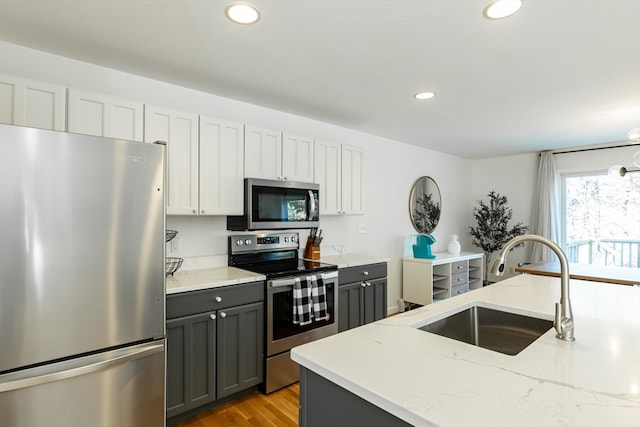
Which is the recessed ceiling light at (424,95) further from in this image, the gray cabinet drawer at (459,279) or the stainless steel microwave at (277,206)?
the gray cabinet drawer at (459,279)

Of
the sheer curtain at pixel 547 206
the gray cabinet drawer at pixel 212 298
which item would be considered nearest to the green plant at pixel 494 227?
the sheer curtain at pixel 547 206

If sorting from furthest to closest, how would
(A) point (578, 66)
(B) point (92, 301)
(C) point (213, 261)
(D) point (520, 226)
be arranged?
(D) point (520, 226) < (C) point (213, 261) < (A) point (578, 66) < (B) point (92, 301)

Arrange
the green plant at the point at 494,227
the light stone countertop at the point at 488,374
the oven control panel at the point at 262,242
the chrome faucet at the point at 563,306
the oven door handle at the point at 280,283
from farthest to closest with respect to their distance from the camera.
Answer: the green plant at the point at 494,227 < the oven control panel at the point at 262,242 < the oven door handle at the point at 280,283 < the chrome faucet at the point at 563,306 < the light stone countertop at the point at 488,374

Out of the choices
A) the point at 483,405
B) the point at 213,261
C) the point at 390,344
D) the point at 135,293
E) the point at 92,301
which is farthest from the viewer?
the point at 213,261

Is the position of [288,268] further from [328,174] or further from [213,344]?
[328,174]

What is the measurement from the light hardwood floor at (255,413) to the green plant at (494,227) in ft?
14.0

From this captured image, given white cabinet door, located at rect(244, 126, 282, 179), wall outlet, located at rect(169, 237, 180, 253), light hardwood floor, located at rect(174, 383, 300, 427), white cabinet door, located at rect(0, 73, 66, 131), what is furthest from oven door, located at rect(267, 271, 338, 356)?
white cabinet door, located at rect(0, 73, 66, 131)

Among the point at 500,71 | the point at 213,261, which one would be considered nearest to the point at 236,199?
the point at 213,261

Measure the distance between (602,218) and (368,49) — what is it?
489 centimetres

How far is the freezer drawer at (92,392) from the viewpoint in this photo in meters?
1.40

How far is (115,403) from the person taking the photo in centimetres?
163

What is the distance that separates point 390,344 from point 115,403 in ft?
4.60

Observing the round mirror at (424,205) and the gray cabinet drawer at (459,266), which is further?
the round mirror at (424,205)

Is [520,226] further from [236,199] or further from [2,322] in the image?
[2,322]
